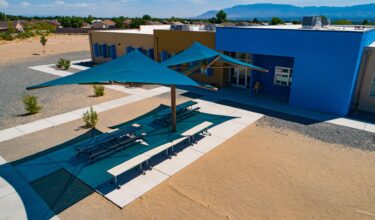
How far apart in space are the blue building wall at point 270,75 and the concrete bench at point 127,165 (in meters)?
11.4

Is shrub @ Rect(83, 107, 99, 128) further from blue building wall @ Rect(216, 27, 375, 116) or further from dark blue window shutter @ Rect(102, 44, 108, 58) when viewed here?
dark blue window shutter @ Rect(102, 44, 108, 58)

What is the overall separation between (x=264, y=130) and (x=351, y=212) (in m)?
5.31

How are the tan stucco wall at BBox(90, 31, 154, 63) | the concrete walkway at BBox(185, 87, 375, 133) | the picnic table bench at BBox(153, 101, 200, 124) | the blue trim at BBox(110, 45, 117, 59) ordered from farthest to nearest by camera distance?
the blue trim at BBox(110, 45, 117, 59), the tan stucco wall at BBox(90, 31, 154, 63), the concrete walkway at BBox(185, 87, 375, 133), the picnic table bench at BBox(153, 101, 200, 124)

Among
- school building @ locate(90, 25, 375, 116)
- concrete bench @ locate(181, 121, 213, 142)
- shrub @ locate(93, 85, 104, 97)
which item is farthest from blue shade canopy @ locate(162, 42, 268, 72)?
shrub @ locate(93, 85, 104, 97)

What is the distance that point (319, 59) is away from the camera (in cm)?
1355

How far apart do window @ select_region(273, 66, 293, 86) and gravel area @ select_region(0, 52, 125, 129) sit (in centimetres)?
1004

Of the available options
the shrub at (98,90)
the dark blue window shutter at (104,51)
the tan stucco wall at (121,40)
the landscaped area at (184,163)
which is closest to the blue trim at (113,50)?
the tan stucco wall at (121,40)

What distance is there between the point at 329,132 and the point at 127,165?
8.87 metres

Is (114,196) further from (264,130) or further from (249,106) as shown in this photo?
(249,106)

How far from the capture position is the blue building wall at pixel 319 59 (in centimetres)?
1266

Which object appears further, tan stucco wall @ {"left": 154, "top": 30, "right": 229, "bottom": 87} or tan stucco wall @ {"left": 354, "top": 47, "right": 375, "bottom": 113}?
tan stucco wall @ {"left": 154, "top": 30, "right": 229, "bottom": 87}

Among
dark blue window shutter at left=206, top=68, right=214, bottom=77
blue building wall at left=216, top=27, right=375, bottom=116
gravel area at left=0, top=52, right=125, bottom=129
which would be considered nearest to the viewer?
blue building wall at left=216, top=27, right=375, bottom=116

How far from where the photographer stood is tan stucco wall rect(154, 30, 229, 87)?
18.6 meters

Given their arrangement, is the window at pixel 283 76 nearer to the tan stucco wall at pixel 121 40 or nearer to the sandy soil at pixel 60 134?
the sandy soil at pixel 60 134
